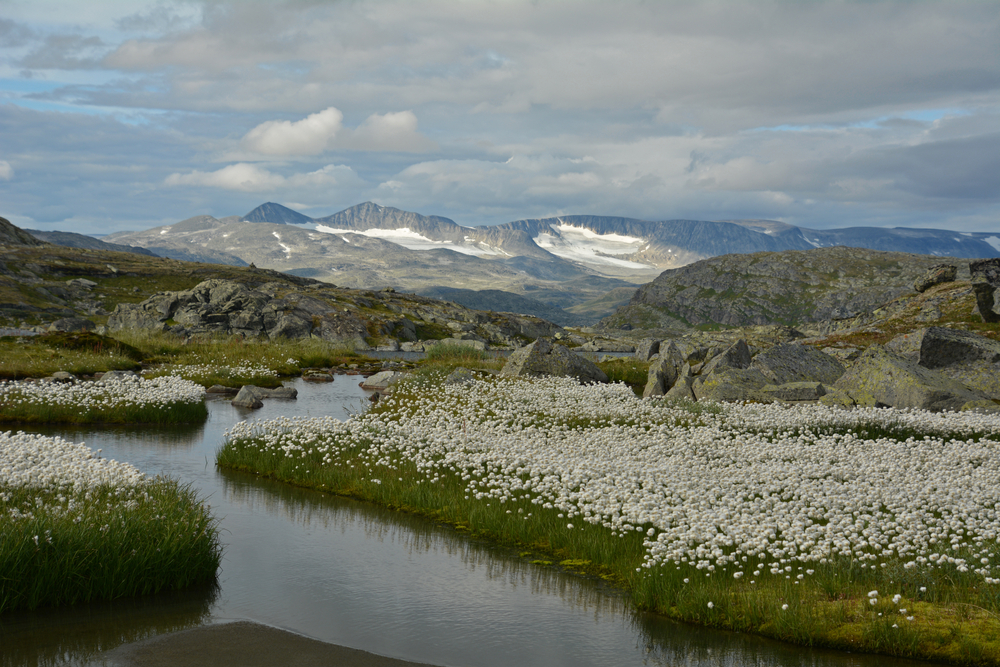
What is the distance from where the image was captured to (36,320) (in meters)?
111

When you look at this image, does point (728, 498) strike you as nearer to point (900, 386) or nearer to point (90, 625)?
point (90, 625)

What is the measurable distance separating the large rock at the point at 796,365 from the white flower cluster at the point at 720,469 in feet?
24.7

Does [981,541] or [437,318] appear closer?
[981,541]

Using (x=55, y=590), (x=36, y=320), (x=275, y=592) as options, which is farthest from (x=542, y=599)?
(x=36, y=320)

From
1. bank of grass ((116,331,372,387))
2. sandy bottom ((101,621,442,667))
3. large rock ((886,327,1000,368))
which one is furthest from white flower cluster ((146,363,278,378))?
large rock ((886,327,1000,368))

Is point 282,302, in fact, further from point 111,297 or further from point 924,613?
point 924,613

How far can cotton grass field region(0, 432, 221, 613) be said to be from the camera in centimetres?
1005

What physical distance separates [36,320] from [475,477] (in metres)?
119

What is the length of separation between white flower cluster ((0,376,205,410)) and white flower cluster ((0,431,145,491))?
11.1 m

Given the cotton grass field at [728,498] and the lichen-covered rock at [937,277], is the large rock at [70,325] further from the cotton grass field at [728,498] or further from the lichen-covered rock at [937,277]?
the lichen-covered rock at [937,277]

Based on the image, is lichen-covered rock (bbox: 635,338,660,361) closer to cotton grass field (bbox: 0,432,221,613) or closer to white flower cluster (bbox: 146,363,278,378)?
white flower cluster (bbox: 146,363,278,378)

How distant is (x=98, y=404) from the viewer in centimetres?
2675

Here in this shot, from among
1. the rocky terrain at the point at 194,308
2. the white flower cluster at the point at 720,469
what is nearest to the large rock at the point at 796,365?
the white flower cluster at the point at 720,469

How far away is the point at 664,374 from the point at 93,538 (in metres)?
28.6
